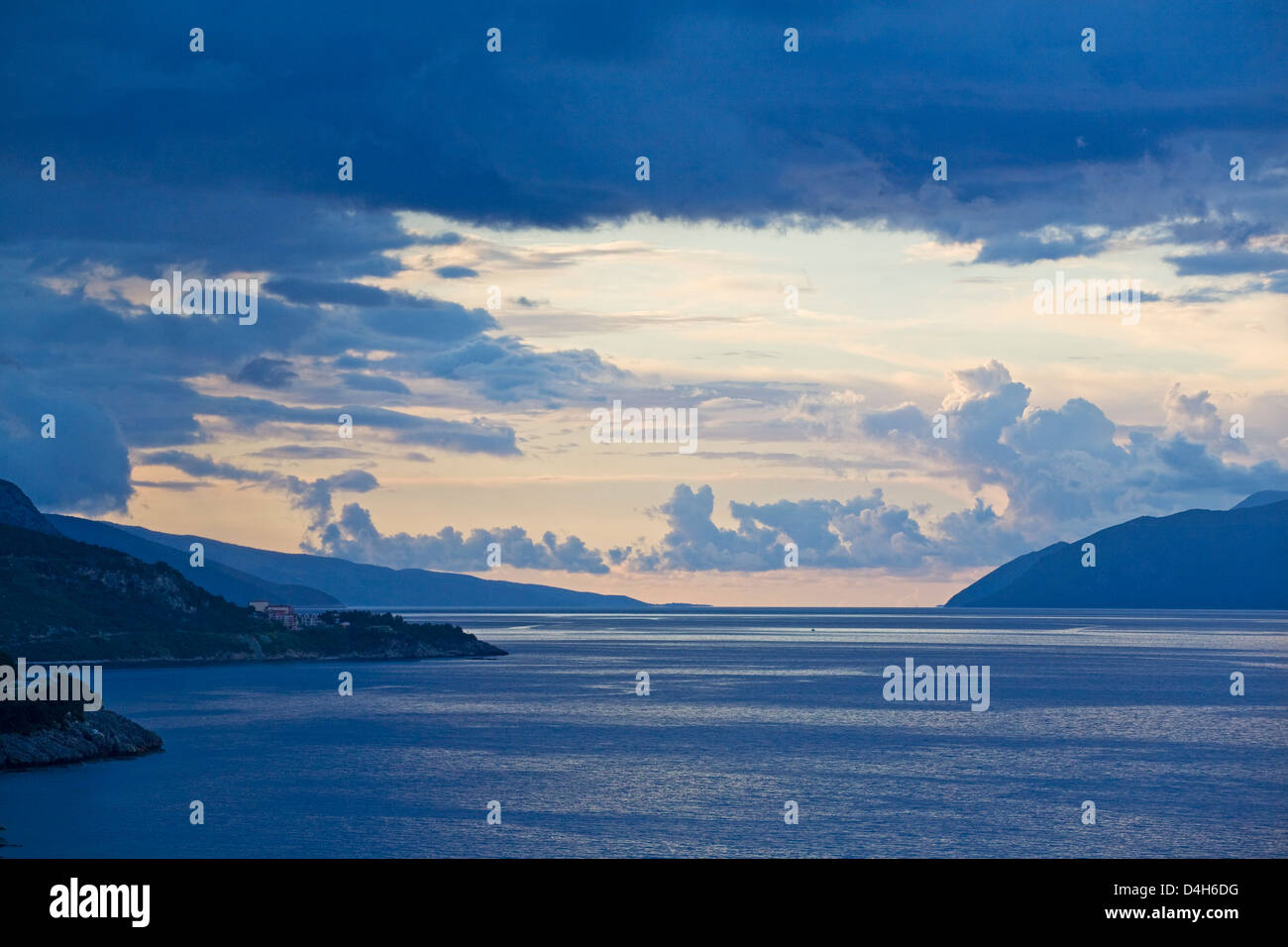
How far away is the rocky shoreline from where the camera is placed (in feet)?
314

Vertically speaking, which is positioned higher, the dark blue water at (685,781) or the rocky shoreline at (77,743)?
the rocky shoreline at (77,743)

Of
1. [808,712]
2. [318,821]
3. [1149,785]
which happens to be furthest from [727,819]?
[808,712]

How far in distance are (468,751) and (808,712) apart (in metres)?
48.9

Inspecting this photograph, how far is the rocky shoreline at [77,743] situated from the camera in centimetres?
9556

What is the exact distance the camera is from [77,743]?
100 metres

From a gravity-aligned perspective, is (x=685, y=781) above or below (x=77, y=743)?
below

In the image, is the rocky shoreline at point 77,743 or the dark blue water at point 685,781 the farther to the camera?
the rocky shoreline at point 77,743

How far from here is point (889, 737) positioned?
11888 centimetres
